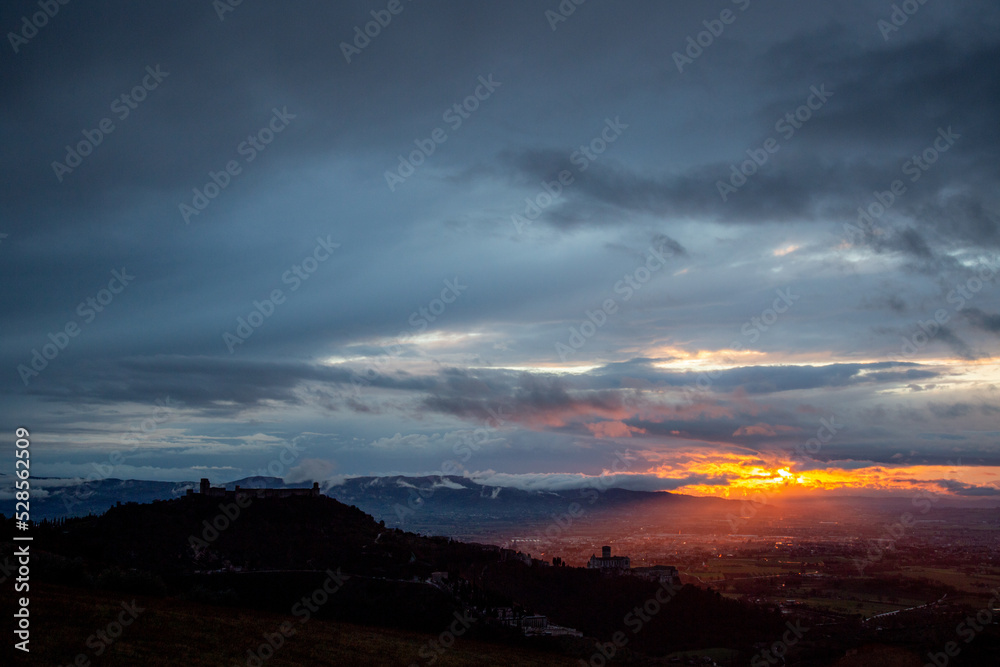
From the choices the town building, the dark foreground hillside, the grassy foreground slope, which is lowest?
the town building

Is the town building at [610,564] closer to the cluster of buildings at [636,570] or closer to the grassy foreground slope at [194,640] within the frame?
the cluster of buildings at [636,570]

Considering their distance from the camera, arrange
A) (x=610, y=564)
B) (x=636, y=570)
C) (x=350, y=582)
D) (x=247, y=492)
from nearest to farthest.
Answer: (x=350, y=582)
(x=636, y=570)
(x=610, y=564)
(x=247, y=492)

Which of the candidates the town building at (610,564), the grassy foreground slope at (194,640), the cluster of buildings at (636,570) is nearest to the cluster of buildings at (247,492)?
the town building at (610,564)

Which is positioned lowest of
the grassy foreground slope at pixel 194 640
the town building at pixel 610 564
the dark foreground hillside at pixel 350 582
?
the town building at pixel 610 564

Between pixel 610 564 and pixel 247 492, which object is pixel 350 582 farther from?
pixel 247 492

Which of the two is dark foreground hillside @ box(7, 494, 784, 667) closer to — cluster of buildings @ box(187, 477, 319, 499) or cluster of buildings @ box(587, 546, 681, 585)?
cluster of buildings @ box(187, 477, 319, 499)

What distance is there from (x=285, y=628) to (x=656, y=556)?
163 meters

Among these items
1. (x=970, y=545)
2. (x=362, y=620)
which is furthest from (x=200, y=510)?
(x=970, y=545)

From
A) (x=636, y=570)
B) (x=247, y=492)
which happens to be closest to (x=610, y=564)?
(x=636, y=570)

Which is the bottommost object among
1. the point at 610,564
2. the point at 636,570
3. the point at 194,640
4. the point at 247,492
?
the point at 610,564

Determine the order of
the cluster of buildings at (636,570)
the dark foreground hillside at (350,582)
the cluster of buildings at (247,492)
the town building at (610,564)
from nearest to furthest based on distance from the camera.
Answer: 1. the dark foreground hillside at (350,582)
2. the cluster of buildings at (636,570)
3. the town building at (610,564)
4. the cluster of buildings at (247,492)

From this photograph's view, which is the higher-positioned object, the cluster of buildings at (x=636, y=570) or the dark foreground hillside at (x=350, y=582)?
Answer: the dark foreground hillside at (x=350, y=582)

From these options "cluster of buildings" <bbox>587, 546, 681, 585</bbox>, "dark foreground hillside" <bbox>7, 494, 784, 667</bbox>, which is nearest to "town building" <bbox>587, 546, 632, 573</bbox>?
"cluster of buildings" <bbox>587, 546, 681, 585</bbox>

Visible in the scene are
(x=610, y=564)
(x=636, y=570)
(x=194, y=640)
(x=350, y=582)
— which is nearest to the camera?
(x=194, y=640)
